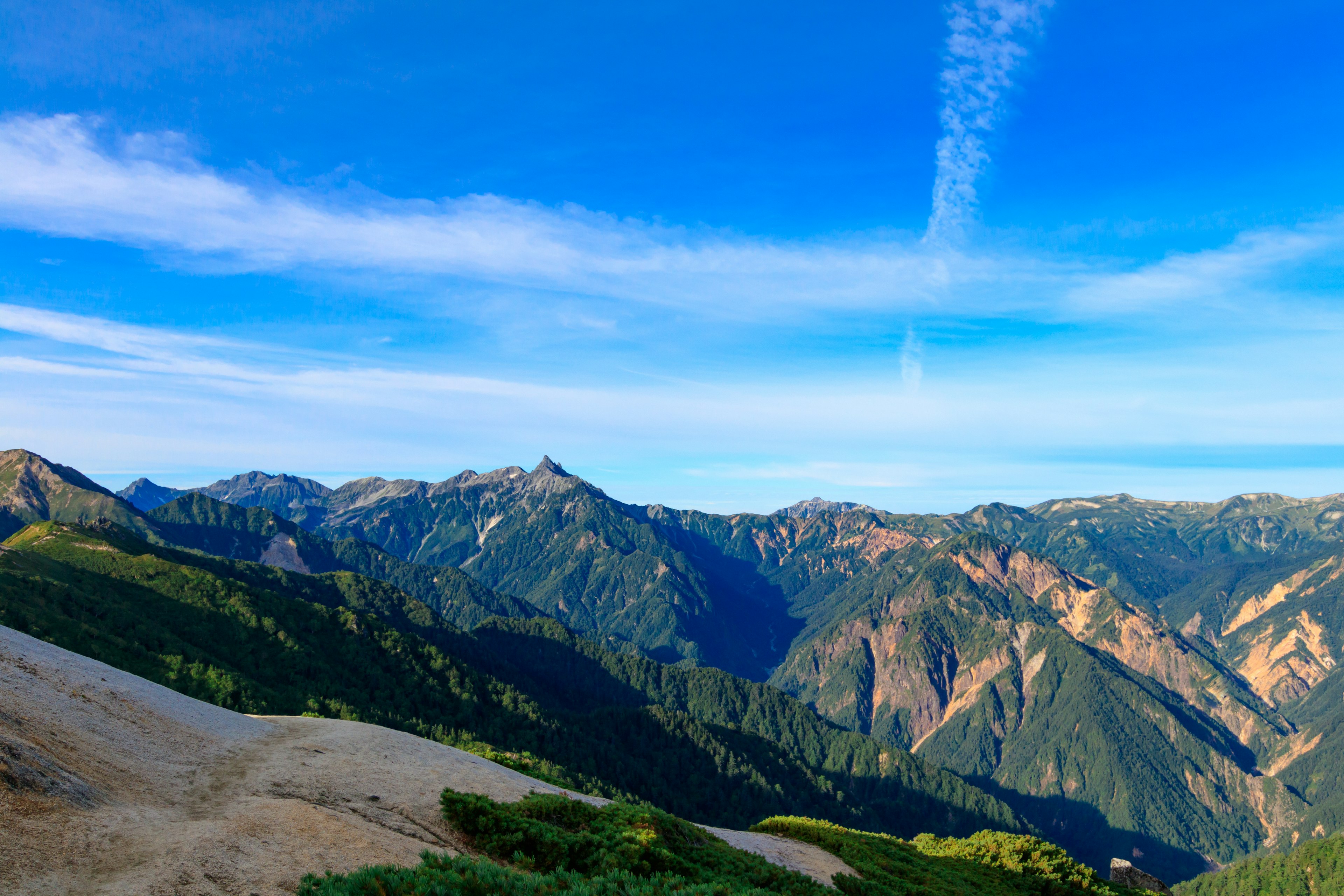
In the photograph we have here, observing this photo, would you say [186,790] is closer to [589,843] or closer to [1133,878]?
[589,843]

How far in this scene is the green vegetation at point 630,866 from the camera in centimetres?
2130

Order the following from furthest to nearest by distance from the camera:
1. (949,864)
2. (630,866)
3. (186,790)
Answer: (949,864), (186,790), (630,866)

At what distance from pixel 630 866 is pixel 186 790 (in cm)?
2002

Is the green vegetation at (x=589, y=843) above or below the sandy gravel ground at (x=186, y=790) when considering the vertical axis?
below

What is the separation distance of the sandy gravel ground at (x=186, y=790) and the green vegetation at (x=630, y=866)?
8.30 ft

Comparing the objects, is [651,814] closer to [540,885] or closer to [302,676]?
[540,885]

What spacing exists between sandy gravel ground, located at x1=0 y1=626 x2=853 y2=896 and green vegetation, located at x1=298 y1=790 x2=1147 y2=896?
2.53 metres

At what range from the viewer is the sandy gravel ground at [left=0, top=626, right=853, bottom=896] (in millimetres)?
21016

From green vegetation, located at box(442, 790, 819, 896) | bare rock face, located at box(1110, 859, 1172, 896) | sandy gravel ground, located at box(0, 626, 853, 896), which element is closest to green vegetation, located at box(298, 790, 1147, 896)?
green vegetation, located at box(442, 790, 819, 896)

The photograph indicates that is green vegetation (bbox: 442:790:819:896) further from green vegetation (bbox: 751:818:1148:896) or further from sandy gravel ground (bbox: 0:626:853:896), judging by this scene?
green vegetation (bbox: 751:818:1148:896)

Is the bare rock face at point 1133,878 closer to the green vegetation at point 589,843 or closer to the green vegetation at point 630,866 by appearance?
the green vegetation at point 630,866

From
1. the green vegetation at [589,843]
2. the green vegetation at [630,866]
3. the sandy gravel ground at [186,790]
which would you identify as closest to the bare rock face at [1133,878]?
the green vegetation at [630,866]

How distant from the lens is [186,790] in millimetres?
29312

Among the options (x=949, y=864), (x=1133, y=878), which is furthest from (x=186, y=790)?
(x=1133, y=878)
